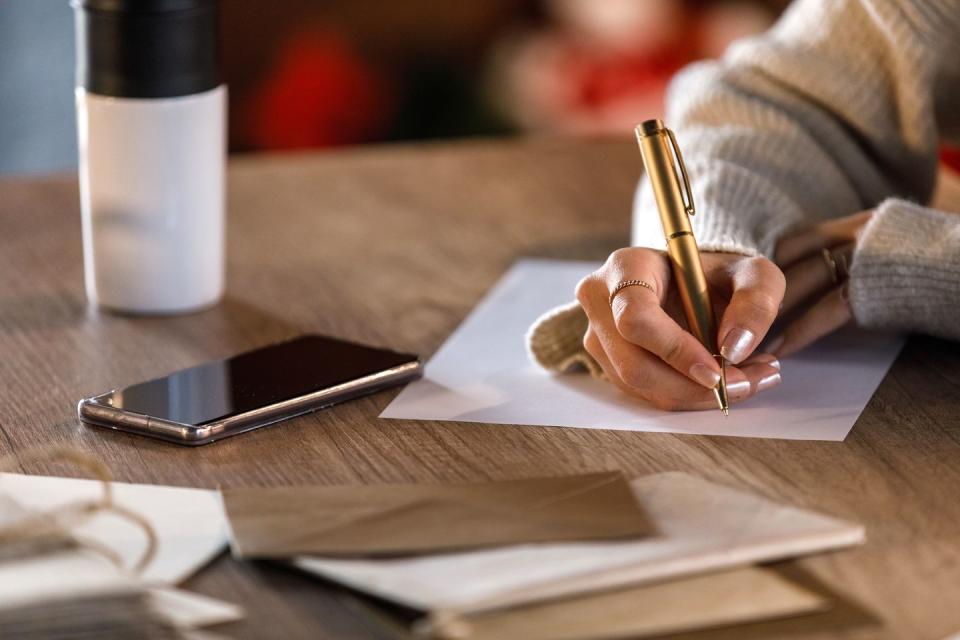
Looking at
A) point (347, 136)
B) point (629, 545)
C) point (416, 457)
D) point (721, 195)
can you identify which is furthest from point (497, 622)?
point (347, 136)

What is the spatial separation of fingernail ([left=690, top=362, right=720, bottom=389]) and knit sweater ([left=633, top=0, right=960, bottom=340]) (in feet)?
0.79

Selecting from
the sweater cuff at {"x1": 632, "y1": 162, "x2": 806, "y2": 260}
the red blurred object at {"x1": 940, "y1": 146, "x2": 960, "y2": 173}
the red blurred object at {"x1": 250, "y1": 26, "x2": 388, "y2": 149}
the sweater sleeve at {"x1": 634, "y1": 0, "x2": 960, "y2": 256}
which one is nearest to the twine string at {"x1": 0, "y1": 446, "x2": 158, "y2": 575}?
the sweater cuff at {"x1": 632, "y1": 162, "x2": 806, "y2": 260}

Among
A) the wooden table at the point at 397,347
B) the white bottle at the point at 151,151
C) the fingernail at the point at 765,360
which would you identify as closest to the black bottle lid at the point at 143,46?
the white bottle at the point at 151,151

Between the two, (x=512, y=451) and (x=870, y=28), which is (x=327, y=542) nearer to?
(x=512, y=451)

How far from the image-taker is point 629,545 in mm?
557

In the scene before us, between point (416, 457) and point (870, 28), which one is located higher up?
point (870, 28)

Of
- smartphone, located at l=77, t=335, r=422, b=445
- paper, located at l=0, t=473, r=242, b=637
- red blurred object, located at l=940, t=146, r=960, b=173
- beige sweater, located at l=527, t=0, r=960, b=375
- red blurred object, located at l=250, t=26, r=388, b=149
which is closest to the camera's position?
paper, located at l=0, t=473, r=242, b=637

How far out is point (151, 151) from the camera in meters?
0.90

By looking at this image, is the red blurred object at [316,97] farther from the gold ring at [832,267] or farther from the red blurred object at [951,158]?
→ the gold ring at [832,267]

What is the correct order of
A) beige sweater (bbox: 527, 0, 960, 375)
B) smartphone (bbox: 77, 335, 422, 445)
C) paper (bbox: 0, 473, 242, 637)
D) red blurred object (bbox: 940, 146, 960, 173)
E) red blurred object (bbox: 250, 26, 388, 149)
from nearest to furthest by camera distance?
paper (bbox: 0, 473, 242, 637)
smartphone (bbox: 77, 335, 422, 445)
beige sweater (bbox: 527, 0, 960, 375)
red blurred object (bbox: 940, 146, 960, 173)
red blurred object (bbox: 250, 26, 388, 149)

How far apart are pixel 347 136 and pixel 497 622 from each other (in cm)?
213

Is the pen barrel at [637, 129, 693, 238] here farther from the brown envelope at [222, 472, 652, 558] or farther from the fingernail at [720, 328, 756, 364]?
the brown envelope at [222, 472, 652, 558]

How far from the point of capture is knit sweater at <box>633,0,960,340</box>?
40.3 inches

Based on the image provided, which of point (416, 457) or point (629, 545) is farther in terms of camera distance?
point (416, 457)
